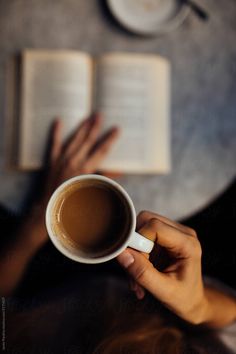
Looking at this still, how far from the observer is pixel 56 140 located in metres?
0.90

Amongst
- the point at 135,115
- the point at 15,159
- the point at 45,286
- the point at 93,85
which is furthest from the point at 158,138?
the point at 45,286

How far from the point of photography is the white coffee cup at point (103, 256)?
0.53m

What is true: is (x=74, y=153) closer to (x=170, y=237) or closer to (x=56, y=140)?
(x=56, y=140)

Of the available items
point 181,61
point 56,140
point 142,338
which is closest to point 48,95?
point 56,140

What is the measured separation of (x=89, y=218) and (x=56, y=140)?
339mm

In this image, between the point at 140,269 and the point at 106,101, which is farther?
the point at 106,101

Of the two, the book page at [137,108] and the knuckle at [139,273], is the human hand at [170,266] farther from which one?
the book page at [137,108]

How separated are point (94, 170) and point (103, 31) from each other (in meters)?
0.33

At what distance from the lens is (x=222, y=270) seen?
97 centimetres

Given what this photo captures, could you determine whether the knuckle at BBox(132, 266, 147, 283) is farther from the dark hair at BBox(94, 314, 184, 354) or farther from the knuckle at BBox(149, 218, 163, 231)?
the dark hair at BBox(94, 314, 184, 354)

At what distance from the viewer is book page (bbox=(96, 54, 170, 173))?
2.95 ft

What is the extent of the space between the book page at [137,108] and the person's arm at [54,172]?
0.03 m

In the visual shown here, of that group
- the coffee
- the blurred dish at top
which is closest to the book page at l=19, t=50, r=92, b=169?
the blurred dish at top

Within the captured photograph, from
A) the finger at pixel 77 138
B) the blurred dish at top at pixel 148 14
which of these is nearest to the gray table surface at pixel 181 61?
the blurred dish at top at pixel 148 14
